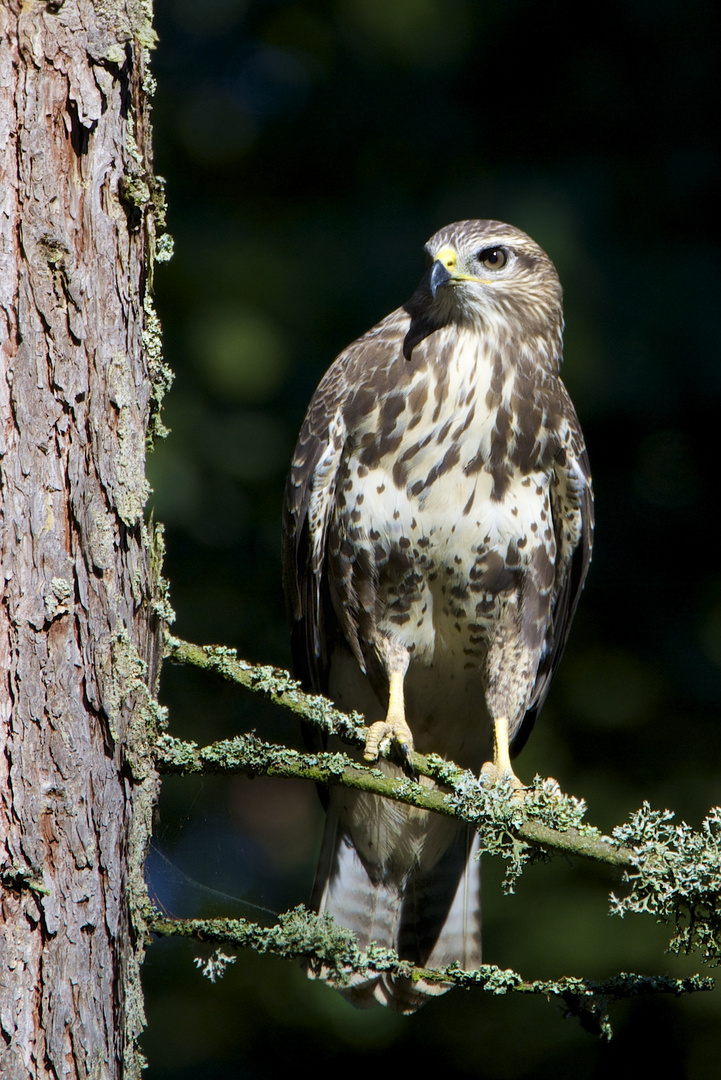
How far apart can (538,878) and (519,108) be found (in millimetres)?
3331

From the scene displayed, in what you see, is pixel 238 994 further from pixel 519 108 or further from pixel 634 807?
pixel 519 108

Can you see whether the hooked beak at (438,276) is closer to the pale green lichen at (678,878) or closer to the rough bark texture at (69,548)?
the rough bark texture at (69,548)

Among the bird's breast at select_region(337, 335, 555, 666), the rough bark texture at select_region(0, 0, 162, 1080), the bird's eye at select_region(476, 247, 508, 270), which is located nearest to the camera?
the rough bark texture at select_region(0, 0, 162, 1080)

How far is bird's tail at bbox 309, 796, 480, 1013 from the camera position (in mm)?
3277

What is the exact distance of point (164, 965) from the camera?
14.4 ft

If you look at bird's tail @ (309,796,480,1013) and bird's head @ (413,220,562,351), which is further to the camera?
bird's tail @ (309,796,480,1013)

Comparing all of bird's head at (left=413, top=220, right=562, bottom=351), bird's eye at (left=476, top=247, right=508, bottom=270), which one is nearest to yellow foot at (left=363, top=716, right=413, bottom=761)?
bird's head at (left=413, top=220, right=562, bottom=351)

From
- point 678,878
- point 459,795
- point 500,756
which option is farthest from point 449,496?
point 678,878

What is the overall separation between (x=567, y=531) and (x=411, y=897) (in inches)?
47.6

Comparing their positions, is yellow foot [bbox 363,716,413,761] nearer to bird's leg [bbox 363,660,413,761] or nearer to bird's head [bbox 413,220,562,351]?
bird's leg [bbox 363,660,413,761]

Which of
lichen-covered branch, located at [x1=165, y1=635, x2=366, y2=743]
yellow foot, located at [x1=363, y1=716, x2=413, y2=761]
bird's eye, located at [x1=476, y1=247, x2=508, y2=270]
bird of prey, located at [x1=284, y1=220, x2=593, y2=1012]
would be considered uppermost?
bird's eye, located at [x1=476, y1=247, x2=508, y2=270]

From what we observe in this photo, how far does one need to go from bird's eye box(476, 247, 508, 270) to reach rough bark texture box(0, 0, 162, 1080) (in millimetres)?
1459

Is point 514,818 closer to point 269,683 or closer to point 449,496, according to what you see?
point 269,683

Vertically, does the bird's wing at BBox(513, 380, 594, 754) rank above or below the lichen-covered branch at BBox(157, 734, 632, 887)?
above
